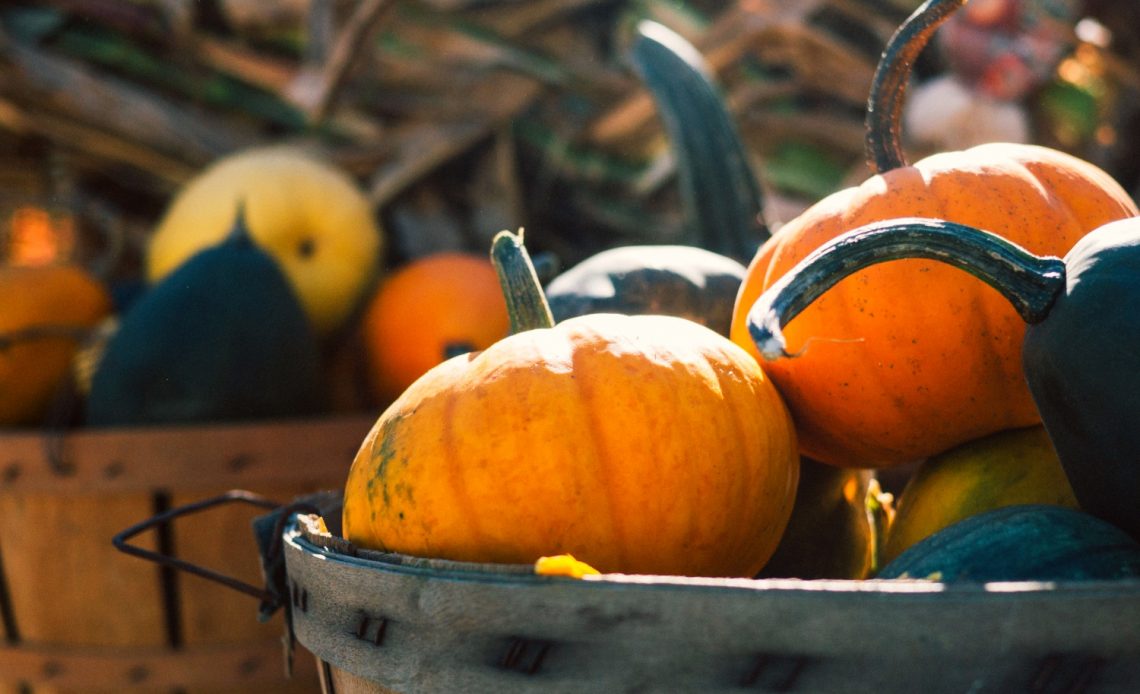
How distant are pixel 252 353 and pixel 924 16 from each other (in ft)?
3.32

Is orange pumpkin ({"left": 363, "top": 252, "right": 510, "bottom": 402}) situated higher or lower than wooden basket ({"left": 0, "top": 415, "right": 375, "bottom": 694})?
higher

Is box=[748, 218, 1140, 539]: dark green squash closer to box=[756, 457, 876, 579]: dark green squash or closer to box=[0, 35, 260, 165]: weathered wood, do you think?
box=[756, 457, 876, 579]: dark green squash

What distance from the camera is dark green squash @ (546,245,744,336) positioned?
1055 millimetres

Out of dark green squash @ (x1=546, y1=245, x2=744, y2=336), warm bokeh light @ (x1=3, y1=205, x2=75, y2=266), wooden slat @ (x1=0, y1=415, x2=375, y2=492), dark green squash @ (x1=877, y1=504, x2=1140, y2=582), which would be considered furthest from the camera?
warm bokeh light @ (x1=3, y1=205, x2=75, y2=266)

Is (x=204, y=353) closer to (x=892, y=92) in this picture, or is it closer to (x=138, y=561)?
(x=138, y=561)

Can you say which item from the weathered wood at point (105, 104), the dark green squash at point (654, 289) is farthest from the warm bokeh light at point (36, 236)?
the dark green squash at point (654, 289)

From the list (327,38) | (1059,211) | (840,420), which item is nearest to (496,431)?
(840,420)

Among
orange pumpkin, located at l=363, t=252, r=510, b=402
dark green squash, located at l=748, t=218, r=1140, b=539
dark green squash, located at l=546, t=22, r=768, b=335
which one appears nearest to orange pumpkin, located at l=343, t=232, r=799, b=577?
dark green squash, located at l=748, t=218, r=1140, b=539

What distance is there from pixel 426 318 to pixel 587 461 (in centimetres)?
108

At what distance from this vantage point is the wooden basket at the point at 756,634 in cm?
46

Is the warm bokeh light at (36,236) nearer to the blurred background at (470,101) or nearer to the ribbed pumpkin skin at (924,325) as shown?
the blurred background at (470,101)

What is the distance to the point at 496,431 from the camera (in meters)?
0.66

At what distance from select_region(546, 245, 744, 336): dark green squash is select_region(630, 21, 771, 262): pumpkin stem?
384 millimetres

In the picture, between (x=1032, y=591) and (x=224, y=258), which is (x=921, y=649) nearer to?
(x=1032, y=591)
